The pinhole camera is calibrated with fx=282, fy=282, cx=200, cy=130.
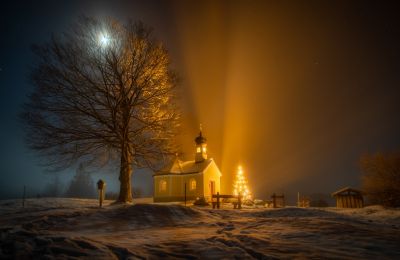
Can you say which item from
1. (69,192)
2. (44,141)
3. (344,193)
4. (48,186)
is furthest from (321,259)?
(48,186)

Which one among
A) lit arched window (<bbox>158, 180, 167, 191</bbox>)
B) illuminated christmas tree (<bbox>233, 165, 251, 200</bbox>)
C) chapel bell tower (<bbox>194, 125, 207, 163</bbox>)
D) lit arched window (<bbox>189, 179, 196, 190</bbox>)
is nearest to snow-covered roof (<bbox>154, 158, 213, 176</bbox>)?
chapel bell tower (<bbox>194, 125, 207, 163</bbox>)

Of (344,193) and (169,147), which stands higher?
(169,147)

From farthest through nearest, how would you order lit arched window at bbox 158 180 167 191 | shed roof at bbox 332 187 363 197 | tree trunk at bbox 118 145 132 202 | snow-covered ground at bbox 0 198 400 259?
lit arched window at bbox 158 180 167 191
shed roof at bbox 332 187 363 197
tree trunk at bbox 118 145 132 202
snow-covered ground at bbox 0 198 400 259

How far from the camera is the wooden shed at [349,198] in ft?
92.7

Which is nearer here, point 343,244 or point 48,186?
point 343,244

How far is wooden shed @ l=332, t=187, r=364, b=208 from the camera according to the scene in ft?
92.7

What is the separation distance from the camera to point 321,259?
18.3 feet

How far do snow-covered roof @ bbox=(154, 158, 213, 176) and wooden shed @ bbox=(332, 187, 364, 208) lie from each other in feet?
55.4

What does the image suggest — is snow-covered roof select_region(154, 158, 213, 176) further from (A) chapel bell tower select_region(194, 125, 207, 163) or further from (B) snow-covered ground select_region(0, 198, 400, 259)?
(B) snow-covered ground select_region(0, 198, 400, 259)

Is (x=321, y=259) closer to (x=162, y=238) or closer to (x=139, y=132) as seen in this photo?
(x=162, y=238)

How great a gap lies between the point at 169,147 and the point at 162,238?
507 inches

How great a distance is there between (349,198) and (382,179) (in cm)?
367

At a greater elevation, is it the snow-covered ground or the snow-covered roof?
A: the snow-covered roof

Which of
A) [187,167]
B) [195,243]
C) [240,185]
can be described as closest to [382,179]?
[240,185]
